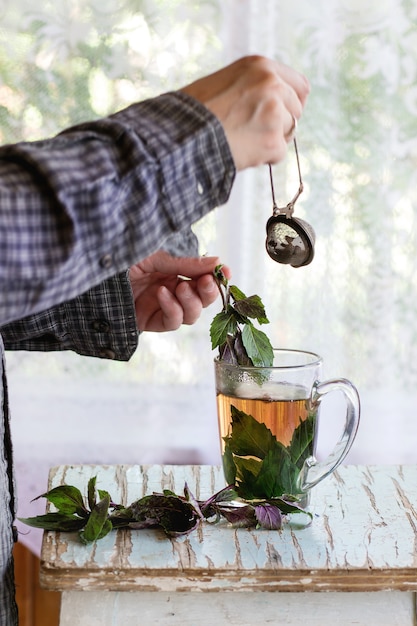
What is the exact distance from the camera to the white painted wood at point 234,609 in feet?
2.28

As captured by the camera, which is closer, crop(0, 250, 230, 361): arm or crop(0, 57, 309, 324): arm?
crop(0, 57, 309, 324): arm

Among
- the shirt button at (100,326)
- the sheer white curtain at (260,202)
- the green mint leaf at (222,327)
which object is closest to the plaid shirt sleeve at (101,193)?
the green mint leaf at (222,327)

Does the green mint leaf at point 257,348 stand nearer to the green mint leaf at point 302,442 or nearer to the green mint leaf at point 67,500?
the green mint leaf at point 302,442

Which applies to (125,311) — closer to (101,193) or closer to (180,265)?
(180,265)

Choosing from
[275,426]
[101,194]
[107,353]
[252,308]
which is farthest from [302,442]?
[101,194]

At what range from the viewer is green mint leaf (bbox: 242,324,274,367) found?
2.59 feet

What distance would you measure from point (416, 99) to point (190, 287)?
0.82m

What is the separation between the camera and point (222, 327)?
80cm

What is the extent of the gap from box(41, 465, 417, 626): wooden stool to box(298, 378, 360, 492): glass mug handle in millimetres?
58

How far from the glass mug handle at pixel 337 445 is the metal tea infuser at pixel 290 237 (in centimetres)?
13

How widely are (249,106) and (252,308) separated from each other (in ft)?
0.79

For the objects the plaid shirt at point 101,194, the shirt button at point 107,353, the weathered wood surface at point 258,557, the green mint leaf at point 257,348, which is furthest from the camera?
the shirt button at point 107,353

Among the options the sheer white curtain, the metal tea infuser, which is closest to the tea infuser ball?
the metal tea infuser

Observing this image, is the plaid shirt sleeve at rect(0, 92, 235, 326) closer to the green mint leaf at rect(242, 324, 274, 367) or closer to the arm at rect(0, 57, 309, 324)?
the arm at rect(0, 57, 309, 324)
